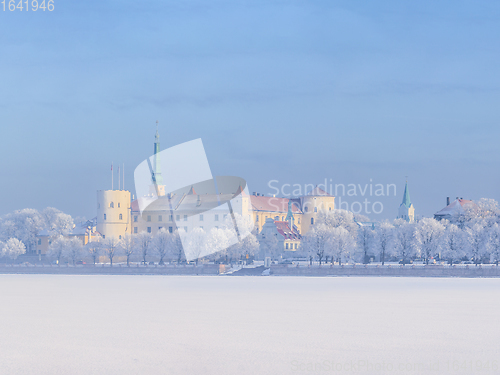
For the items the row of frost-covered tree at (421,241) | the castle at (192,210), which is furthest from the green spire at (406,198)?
the row of frost-covered tree at (421,241)

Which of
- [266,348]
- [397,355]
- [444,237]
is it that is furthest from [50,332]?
[444,237]

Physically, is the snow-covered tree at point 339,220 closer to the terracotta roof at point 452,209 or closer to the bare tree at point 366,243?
Result: the bare tree at point 366,243

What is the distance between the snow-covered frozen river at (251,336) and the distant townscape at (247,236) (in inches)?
1642

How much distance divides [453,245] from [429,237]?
3.42 metres

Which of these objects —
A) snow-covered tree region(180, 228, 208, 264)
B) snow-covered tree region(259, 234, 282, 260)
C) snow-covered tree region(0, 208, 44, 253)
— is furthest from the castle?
snow-covered tree region(180, 228, 208, 264)

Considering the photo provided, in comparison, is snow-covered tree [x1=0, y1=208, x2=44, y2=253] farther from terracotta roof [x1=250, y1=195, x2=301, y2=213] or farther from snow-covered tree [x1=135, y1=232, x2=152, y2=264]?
terracotta roof [x1=250, y1=195, x2=301, y2=213]

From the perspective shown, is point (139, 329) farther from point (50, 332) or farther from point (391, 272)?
point (391, 272)

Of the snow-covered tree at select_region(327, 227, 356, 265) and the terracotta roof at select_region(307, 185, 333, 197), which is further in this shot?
the terracotta roof at select_region(307, 185, 333, 197)

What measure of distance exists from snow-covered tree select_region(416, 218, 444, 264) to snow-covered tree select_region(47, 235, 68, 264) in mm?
45315

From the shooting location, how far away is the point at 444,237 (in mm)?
74125

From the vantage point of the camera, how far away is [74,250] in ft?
293

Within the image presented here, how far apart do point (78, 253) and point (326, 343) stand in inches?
2918

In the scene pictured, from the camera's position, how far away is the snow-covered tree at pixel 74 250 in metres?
88.9

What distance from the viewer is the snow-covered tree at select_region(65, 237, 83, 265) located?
88938mm
